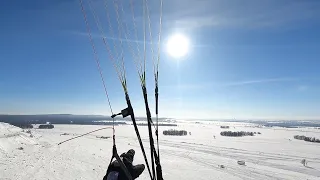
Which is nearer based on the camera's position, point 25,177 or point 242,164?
point 25,177


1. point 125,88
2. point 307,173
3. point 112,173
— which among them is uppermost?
point 125,88

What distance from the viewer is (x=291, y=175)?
992 inches

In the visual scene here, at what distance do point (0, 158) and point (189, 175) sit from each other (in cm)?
1582

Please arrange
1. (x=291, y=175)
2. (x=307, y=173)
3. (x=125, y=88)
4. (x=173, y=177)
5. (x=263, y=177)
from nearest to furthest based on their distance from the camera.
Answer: (x=125, y=88) → (x=173, y=177) → (x=263, y=177) → (x=291, y=175) → (x=307, y=173)

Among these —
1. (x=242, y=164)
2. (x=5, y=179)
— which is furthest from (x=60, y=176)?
(x=242, y=164)

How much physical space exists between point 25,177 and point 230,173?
17.3 metres

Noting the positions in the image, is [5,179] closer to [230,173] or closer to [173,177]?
[173,177]

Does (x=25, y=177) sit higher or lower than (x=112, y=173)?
lower

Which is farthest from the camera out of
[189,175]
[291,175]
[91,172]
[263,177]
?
[291,175]

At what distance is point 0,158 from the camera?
21.5 meters

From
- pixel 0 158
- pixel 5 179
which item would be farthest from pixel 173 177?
pixel 0 158

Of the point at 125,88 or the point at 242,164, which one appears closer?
the point at 125,88

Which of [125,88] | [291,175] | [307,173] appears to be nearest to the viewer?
[125,88]

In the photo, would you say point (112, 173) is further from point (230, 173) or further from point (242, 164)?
point (242, 164)
